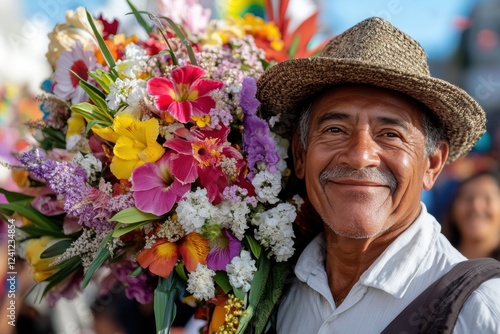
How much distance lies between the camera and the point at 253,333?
195 cm

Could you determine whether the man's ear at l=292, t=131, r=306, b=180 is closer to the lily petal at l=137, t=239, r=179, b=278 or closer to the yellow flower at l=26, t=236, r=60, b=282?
the lily petal at l=137, t=239, r=179, b=278

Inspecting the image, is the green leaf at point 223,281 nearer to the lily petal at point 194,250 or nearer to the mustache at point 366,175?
the lily petal at point 194,250

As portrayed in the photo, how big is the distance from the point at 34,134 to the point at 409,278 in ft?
4.70

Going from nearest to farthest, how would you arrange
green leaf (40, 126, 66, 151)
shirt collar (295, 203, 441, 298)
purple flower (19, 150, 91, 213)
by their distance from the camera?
shirt collar (295, 203, 441, 298), purple flower (19, 150, 91, 213), green leaf (40, 126, 66, 151)

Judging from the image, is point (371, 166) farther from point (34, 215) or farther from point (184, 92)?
point (34, 215)

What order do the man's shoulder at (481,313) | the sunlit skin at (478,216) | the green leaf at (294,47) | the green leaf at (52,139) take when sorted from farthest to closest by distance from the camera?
the sunlit skin at (478,216)
the green leaf at (294,47)
the green leaf at (52,139)
the man's shoulder at (481,313)

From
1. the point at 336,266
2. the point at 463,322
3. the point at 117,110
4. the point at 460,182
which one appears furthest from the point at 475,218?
the point at 117,110

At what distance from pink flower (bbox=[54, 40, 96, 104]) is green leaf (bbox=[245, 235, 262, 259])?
72cm

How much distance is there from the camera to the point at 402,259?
5.98 ft

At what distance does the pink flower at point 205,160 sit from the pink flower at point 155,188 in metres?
0.04

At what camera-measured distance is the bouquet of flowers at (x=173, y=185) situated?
1.85m

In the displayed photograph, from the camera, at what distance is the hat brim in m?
1.78

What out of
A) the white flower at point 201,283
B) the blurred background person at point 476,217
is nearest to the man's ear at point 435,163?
the white flower at point 201,283

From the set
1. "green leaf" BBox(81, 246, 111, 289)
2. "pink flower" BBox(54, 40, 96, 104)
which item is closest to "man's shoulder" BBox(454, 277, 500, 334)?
"green leaf" BBox(81, 246, 111, 289)
